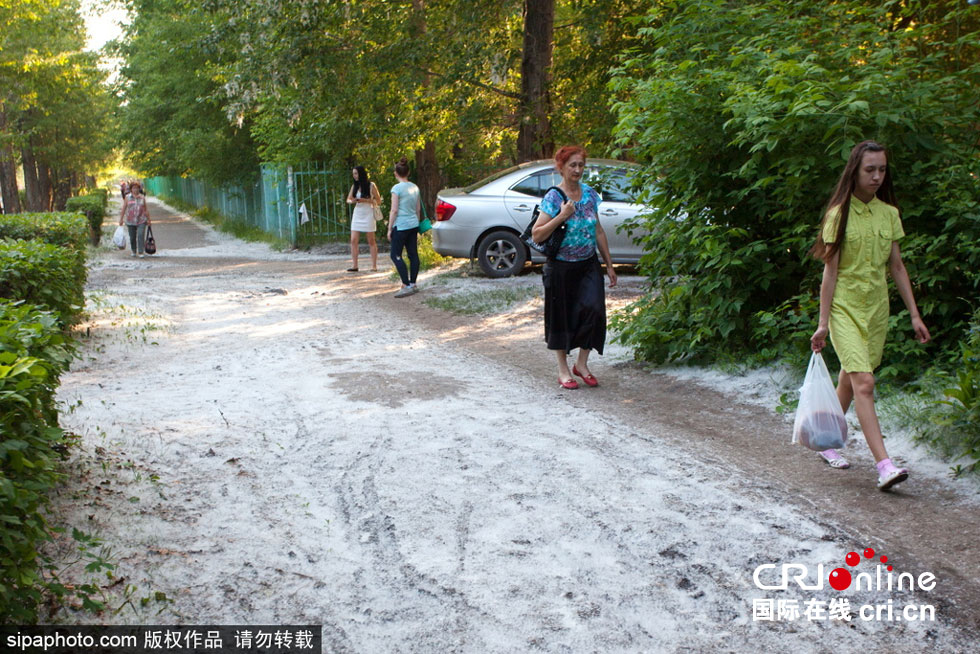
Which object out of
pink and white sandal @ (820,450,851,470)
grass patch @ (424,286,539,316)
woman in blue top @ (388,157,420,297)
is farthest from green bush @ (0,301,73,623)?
woman in blue top @ (388,157,420,297)

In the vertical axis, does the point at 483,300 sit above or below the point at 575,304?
below

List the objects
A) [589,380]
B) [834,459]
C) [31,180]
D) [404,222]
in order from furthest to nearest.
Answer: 1. [31,180]
2. [404,222]
3. [589,380]
4. [834,459]

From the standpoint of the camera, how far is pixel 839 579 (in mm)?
3719

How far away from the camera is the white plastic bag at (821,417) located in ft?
15.5

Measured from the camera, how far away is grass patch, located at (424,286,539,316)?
11453 mm

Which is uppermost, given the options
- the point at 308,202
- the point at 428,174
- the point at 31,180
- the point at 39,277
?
the point at 31,180

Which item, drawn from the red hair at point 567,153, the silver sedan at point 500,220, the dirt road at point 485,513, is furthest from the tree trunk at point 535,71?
the red hair at point 567,153

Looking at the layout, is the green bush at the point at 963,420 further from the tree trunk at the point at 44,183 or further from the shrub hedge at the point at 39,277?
the tree trunk at the point at 44,183

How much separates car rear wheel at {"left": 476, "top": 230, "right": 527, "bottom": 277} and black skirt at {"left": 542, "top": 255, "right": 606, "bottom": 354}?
6666 mm

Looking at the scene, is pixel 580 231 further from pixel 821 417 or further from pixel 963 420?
pixel 963 420

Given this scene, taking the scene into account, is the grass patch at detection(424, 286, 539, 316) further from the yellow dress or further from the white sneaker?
the white sneaker

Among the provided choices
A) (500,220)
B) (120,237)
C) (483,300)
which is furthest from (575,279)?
(120,237)

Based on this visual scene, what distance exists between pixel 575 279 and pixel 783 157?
179cm

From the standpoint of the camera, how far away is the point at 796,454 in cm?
541
